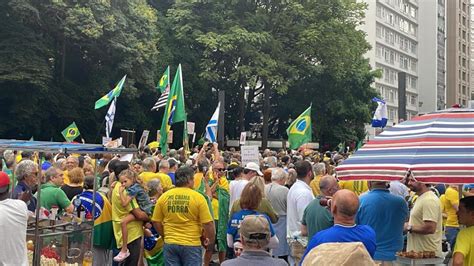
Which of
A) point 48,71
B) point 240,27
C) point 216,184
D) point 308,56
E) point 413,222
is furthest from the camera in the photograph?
point 308,56

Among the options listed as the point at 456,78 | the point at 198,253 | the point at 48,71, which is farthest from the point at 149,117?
the point at 456,78

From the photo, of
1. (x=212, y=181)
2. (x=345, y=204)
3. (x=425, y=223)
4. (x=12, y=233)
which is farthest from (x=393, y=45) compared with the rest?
(x=345, y=204)

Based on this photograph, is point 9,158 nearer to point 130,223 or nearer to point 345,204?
point 130,223

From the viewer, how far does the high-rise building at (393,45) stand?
78.5 m

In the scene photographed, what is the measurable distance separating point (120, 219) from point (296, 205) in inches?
90.3

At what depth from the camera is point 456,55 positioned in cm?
10831

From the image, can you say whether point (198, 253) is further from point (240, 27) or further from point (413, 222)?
point (240, 27)

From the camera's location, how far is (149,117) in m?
44.3

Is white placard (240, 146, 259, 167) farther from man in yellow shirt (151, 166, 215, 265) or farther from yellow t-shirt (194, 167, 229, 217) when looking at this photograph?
man in yellow shirt (151, 166, 215, 265)

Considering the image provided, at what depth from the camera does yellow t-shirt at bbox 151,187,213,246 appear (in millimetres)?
7414

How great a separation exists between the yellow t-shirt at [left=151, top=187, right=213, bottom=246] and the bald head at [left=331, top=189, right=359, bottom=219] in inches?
111

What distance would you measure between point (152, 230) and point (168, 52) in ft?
113

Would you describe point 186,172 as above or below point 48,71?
below

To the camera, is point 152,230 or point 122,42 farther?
point 122,42
